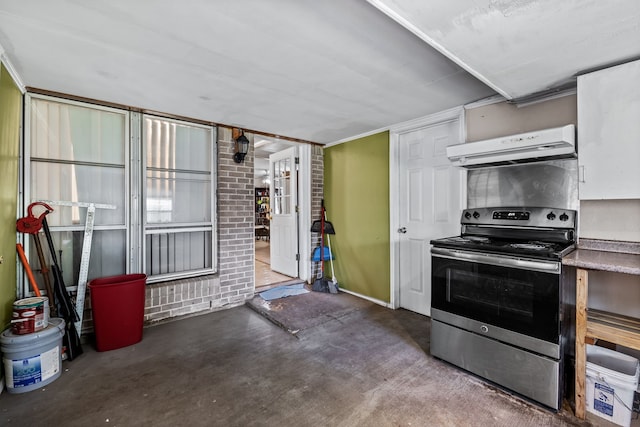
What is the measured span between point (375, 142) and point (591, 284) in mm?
2549

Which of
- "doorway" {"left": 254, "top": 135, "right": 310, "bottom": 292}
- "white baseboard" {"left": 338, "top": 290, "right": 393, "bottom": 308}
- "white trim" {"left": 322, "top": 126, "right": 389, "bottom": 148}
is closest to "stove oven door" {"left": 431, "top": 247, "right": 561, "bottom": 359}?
"white baseboard" {"left": 338, "top": 290, "right": 393, "bottom": 308}

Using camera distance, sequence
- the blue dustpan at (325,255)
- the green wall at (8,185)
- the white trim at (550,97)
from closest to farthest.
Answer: the green wall at (8,185) < the white trim at (550,97) < the blue dustpan at (325,255)

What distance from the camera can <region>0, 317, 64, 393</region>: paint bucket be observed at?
194cm

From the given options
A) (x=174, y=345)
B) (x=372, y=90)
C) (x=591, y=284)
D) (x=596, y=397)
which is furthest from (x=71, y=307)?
(x=591, y=284)

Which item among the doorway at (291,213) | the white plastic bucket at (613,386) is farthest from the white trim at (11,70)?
the white plastic bucket at (613,386)

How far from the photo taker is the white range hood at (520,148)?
6.27 ft

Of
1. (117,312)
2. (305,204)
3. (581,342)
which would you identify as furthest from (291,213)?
(581,342)

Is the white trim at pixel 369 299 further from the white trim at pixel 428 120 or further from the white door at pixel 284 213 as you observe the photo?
the white trim at pixel 428 120

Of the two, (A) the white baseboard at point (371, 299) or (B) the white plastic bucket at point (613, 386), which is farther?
(A) the white baseboard at point (371, 299)

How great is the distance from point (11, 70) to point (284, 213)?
3410 mm

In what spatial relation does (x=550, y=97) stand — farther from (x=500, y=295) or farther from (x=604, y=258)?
(x=500, y=295)

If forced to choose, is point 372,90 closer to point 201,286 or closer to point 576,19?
point 576,19

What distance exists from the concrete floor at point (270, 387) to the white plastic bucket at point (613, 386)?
0.18m

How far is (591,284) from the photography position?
202cm
